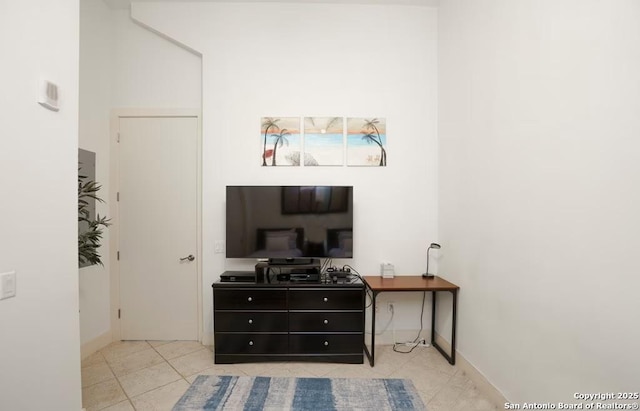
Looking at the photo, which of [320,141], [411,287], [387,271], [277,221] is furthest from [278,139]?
[411,287]

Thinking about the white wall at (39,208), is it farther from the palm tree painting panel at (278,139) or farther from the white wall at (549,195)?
the white wall at (549,195)

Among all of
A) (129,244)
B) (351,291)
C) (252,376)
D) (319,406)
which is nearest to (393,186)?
(351,291)

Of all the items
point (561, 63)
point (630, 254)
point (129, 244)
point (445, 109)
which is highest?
point (445, 109)

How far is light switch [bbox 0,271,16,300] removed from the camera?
121 centimetres

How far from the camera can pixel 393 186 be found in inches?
110

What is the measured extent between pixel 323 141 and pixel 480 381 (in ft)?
8.61

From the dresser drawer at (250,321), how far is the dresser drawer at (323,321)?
0.34 feet

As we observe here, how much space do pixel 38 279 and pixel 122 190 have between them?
167cm

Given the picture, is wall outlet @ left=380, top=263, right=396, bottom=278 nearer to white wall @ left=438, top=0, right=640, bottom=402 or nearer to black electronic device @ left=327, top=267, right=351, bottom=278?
black electronic device @ left=327, top=267, right=351, bottom=278

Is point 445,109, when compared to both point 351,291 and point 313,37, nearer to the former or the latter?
point 313,37

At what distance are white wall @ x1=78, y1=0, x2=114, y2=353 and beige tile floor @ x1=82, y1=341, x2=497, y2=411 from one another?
372 millimetres

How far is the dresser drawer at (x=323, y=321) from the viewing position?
2344mm

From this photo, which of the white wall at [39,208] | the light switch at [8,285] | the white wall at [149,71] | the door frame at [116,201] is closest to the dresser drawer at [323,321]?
the door frame at [116,201]

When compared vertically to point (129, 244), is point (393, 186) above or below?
above
